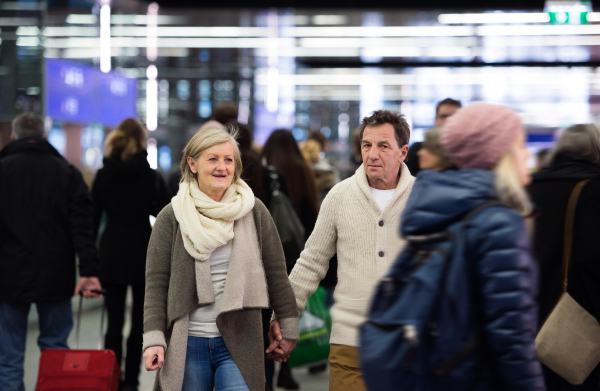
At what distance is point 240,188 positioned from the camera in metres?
3.14

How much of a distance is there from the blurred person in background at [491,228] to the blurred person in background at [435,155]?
1.2 inches

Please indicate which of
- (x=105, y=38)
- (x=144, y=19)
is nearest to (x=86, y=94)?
(x=105, y=38)

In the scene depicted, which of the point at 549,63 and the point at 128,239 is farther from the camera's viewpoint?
the point at 549,63

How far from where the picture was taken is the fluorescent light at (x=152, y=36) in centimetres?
1458

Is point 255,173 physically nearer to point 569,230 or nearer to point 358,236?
point 358,236

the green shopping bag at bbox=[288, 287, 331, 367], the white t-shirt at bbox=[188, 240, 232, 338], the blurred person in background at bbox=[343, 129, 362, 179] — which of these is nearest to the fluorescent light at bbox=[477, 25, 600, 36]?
the blurred person in background at bbox=[343, 129, 362, 179]

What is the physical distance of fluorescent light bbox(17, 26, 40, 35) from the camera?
7.67 m

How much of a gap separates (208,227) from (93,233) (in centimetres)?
225

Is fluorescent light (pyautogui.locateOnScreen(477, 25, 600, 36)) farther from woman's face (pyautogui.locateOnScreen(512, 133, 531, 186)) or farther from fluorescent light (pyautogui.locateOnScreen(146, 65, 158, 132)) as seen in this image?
woman's face (pyautogui.locateOnScreen(512, 133, 531, 186))

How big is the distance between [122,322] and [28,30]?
13.4ft

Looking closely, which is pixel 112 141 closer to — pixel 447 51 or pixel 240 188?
pixel 240 188

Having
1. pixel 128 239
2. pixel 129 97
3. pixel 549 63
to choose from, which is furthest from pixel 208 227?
pixel 549 63

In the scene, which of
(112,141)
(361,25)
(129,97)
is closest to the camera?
(112,141)

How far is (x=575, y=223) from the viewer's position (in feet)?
10.9
